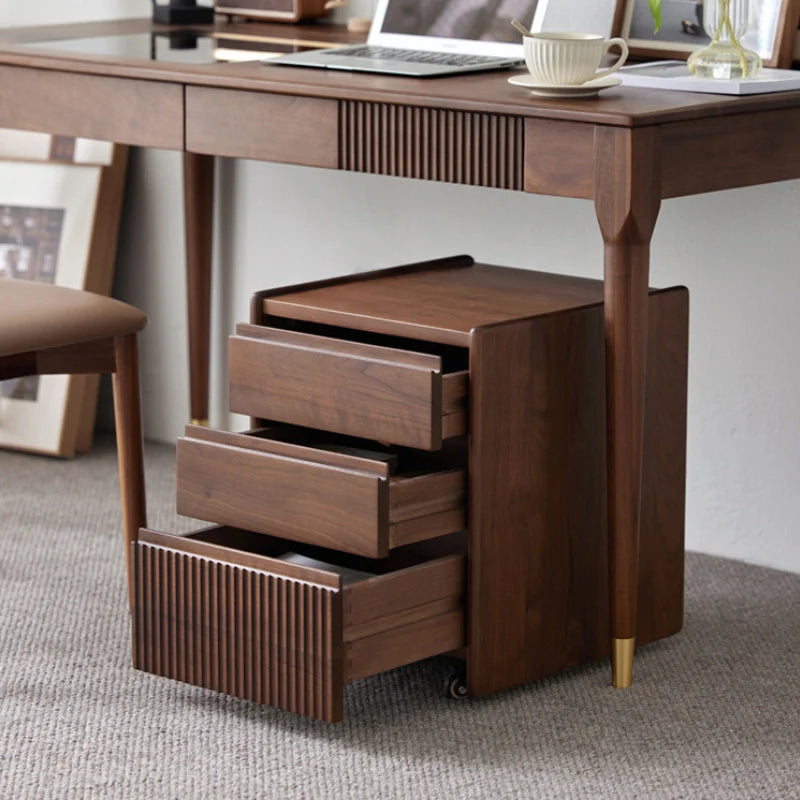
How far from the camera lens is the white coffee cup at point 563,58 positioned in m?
1.79

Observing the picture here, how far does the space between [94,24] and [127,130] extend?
0.59 metres

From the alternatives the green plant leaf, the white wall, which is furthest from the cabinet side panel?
the white wall

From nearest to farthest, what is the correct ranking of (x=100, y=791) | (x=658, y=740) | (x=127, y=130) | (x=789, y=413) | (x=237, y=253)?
(x=100, y=791), (x=658, y=740), (x=127, y=130), (x=789, y=413), (x=237, y=253)

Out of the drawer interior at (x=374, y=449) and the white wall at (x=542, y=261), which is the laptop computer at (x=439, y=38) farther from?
the drawer interior at (x=374, y=449)

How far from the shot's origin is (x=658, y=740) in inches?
71.7

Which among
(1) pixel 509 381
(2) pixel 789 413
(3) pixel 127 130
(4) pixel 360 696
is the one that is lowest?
(4) pixel 360 696

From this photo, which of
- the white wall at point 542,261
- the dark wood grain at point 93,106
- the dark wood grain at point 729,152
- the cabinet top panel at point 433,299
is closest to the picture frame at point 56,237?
the white wall at point 542,261

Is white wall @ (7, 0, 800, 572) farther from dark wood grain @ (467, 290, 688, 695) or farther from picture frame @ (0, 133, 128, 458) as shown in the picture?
dark wood grain @ (467, 290, 688, 695)

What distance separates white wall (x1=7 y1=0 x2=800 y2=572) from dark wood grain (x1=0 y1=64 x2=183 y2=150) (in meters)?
0.63

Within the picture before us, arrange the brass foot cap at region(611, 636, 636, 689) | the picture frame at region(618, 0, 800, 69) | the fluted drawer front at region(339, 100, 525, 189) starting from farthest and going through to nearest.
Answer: the picture frame at region(618, 0, 800, 69) → the brass foot cap at region(611, 636, 636, 689) → the fluted drawer front at region(339, 100, 525, 189)

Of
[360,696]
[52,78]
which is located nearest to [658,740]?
[360,696]

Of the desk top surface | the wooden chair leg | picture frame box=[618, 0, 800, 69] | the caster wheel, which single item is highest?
picture frame box=[618, 0, 800, 69]

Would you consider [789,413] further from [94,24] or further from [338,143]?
[94,24]

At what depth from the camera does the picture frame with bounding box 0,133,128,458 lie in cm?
289
